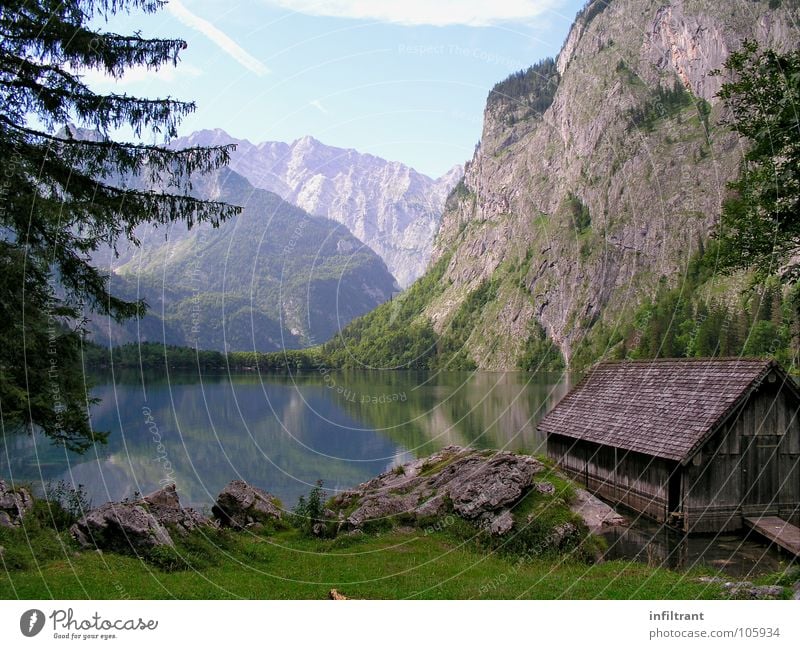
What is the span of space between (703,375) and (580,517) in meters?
6.54

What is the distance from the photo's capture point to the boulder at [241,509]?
18.0m

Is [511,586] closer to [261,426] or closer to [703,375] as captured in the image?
[703,375]

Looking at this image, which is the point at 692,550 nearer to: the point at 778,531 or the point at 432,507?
the point at 778,531

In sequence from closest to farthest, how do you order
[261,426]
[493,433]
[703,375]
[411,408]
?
[703,375] < [493,433] < [261,426] < [411,408]

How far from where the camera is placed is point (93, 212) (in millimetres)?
12055

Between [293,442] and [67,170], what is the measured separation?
43.8 m

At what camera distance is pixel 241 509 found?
18375mm

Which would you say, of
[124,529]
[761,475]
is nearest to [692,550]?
[761,475]

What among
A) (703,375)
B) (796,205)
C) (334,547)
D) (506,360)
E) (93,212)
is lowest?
(506,360)

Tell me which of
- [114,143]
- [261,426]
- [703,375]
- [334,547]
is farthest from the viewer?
[261,426]

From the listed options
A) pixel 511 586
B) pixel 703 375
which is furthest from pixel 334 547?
pixel 703 375

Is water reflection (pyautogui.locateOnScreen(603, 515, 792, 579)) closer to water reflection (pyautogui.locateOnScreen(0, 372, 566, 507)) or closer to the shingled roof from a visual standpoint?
the shingled roof

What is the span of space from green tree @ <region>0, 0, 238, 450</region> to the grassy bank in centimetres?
278

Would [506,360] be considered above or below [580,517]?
below
